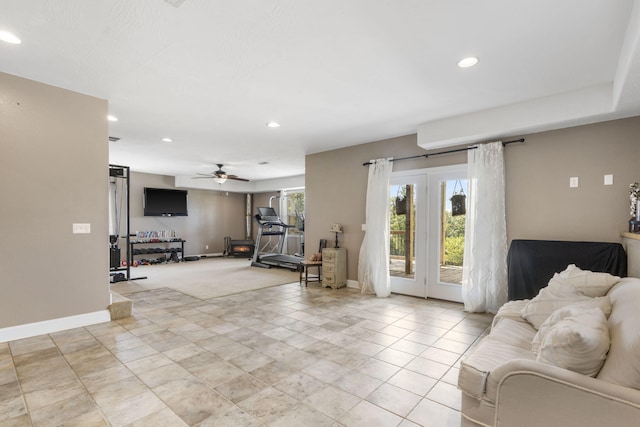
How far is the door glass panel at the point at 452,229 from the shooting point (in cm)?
455

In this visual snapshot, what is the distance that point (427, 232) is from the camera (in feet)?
15.9

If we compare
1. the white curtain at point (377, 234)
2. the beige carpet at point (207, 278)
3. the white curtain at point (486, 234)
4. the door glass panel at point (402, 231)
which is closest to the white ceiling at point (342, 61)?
the white curtain at point (486, 234)

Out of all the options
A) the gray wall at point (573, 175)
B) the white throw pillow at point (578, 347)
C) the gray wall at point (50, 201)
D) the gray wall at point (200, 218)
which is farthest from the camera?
the gray wall at point (200, 218)

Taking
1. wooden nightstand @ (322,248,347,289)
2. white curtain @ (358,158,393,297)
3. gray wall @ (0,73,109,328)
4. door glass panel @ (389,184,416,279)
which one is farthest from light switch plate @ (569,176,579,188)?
gray wall @ (0,73,109,328)

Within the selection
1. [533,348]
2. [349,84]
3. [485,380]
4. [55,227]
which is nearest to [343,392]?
[485,380]

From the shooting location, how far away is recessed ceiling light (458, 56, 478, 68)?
265 cm

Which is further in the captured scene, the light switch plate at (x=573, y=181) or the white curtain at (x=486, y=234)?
the white curtain at (x=486, y=234)

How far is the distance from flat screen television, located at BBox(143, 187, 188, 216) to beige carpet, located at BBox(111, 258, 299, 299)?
1.77 m

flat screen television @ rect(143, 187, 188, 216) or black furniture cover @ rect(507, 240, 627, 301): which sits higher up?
flat screen television @ rect(143, 187, 188, 216)

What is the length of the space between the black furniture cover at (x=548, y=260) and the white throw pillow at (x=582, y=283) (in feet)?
3.41

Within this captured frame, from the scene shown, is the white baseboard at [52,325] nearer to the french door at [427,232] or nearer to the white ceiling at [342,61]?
the white ceiling at [342,61]

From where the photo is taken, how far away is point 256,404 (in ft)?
6.80

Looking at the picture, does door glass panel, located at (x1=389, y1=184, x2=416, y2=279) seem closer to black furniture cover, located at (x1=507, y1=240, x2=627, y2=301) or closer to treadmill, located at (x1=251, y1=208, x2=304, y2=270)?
black furniture cover, located at (x1=507, y1=240, x2=627, y2=301)

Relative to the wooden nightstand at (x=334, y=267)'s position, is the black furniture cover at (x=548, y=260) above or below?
above
